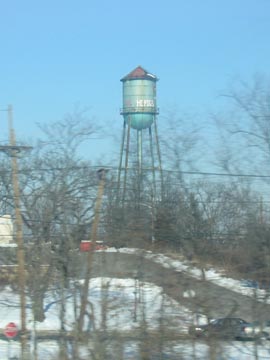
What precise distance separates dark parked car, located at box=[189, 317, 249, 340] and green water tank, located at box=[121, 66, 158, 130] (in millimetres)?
26606

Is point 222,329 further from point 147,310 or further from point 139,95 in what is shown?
point 139,95

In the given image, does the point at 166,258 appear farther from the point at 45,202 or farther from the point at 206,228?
the point at 45,202

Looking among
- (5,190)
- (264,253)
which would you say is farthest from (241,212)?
(5,190)

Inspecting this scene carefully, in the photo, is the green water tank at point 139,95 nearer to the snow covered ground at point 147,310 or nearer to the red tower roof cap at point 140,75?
the red tower roof cap at point 140,75

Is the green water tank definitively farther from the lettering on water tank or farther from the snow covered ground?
the snow covered ground

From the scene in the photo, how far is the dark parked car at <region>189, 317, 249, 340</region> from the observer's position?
13062 millimetres

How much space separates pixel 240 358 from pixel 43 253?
5511 mm

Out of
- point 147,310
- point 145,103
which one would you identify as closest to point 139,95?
point 145,103

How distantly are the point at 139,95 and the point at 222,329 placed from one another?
30889 mm

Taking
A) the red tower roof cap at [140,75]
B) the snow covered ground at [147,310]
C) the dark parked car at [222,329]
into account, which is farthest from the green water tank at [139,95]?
the dark parked car at [222,329]

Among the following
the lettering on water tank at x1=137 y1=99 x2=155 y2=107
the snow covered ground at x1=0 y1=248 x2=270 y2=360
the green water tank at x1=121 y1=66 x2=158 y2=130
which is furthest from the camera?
the lettering on water tank at x1=137 y1=99 x2=155 y2=107

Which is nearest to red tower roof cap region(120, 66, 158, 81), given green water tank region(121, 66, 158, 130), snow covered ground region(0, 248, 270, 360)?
green water tank region(121, 66, 158, 130)

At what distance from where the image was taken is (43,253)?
17.6 m

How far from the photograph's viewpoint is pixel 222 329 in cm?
1330
